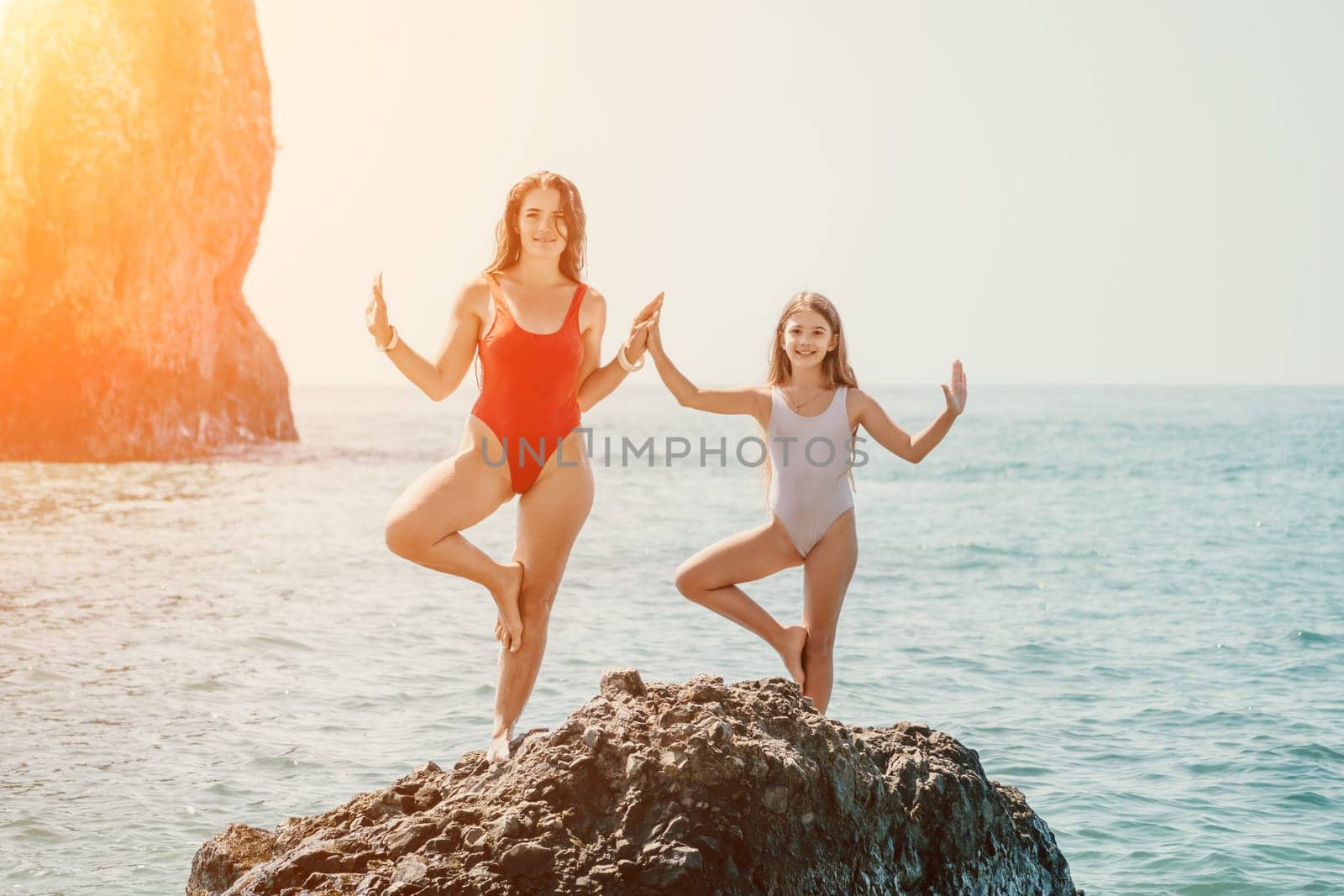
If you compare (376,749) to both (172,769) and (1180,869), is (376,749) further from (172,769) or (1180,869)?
(1180,869)

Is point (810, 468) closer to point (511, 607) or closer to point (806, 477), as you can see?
point (806, 477)

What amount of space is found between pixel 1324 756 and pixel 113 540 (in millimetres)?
14526

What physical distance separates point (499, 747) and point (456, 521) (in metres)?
0.84

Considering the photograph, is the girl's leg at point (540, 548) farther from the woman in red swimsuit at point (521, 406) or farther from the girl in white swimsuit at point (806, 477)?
the girl in white swimsuit at point (806, 477)

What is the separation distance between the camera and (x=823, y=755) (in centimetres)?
416

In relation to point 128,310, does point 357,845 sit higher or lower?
lower

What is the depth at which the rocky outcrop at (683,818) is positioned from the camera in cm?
384

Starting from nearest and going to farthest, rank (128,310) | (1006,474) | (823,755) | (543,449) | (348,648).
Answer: (823,755)
(543,449)
(348,648)
(128,310)
(1006,474)

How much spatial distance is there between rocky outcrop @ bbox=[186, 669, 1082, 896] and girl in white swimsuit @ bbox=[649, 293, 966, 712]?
2.76ft

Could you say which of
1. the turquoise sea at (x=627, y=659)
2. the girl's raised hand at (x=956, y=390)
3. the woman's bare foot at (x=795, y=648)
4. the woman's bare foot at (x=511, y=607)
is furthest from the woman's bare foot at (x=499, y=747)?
the girl's raised hand at (x=956, y=390)

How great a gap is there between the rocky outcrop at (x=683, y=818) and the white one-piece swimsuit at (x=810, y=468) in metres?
1.15

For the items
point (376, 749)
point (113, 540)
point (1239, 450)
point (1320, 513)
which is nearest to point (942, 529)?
point (1320, 513)

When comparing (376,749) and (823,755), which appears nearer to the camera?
(823,755)

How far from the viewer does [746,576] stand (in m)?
5.57
